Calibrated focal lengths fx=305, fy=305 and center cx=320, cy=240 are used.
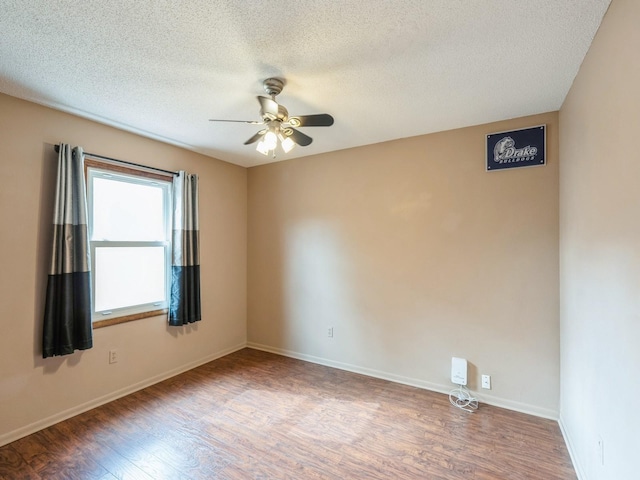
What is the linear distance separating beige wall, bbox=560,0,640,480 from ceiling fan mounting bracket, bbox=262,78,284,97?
179 cm

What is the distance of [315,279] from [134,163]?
2.34 metres

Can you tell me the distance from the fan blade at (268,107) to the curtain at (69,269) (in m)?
1.71

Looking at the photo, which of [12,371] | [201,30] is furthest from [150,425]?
[201,30]

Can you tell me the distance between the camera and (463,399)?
2.84 meters

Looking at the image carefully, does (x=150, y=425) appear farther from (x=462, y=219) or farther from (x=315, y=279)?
(x=462, y=219)

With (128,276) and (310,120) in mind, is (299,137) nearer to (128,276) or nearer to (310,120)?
(310,120)

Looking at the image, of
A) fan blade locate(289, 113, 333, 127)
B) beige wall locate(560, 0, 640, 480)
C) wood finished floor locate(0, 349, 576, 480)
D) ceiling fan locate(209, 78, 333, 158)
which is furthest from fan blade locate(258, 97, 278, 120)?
wood finished floor locate(0, 349, 576, 480)

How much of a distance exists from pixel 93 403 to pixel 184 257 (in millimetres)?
1522

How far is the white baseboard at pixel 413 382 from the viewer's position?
2.60 metres

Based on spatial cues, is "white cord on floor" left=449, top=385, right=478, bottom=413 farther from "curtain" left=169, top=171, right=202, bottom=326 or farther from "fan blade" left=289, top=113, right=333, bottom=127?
"curtain" left=169, top=171, right=202, bottom=326

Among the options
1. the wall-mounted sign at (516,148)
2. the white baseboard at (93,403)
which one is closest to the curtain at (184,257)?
the white baseboard at (93,403)

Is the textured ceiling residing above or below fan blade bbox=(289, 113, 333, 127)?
above

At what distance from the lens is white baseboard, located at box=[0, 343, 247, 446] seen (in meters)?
2.28

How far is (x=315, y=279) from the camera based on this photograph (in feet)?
12.6
